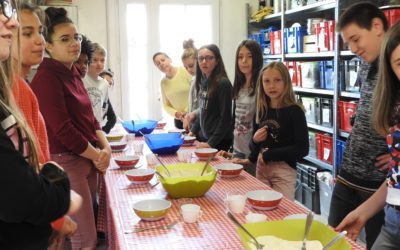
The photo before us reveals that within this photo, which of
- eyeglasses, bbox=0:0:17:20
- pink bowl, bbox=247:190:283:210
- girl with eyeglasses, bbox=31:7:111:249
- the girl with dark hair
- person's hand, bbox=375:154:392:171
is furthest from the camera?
the girl with dark hair

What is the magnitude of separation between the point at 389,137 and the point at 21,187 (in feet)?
3.84

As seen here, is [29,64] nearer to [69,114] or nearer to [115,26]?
[69,114]

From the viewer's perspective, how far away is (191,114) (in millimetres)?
3314

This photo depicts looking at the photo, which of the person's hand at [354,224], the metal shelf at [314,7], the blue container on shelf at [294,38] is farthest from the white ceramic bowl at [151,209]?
the blue container on shelf at [294,38]

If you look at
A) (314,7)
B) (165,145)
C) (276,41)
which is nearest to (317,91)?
(314,7)

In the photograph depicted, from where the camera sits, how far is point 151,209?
1.51 m

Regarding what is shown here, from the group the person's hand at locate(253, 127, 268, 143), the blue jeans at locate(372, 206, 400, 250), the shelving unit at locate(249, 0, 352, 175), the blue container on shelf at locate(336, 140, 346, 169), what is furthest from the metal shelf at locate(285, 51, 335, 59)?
the blue jeans at locate(372, 206, 400, 250)

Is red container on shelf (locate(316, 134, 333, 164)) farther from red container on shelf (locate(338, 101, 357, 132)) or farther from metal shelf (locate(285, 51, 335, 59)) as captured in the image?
metal shelf (locate(285, 51, 335, 59))

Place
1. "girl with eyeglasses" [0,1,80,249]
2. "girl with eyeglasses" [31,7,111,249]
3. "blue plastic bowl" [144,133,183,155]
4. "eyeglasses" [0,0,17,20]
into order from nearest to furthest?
"girl with eyeglasses" [0,1,80,249] → "eyeglasses" [0,0,17,20] → "girl with eyeglasses" [31,7,111,249] → "blue plastic bowl" [144,133,183,155]

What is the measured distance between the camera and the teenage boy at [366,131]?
5.96 ft

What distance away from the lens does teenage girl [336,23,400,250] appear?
4.42 feet

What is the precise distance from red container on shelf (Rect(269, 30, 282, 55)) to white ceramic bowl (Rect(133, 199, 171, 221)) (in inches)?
120

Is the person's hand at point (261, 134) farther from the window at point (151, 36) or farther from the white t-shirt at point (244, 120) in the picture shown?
the window at point (151, 36)

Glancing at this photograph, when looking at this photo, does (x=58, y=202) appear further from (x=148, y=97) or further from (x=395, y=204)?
(x=148, y=97)
